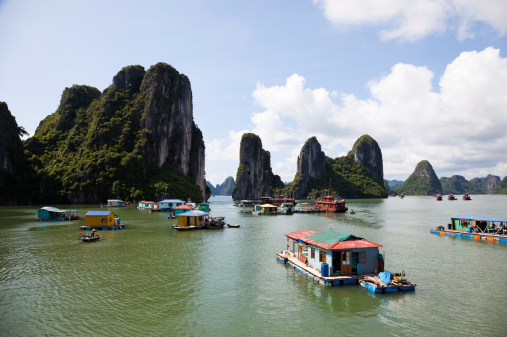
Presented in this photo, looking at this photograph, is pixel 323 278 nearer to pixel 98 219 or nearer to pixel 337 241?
pixel 337 241

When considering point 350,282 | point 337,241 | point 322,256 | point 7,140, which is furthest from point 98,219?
point 7,140

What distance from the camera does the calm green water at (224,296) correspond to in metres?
16.2

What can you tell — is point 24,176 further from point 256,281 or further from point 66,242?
point 256,281

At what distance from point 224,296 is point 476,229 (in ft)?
141

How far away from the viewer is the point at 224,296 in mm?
20547

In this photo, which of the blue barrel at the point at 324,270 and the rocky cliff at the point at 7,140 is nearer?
the blue barrel at the point at 324,270

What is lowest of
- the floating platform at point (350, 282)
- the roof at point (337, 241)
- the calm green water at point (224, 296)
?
the calm green water at point (224, 296)

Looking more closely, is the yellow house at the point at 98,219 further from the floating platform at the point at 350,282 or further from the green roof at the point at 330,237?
the floating platform at the point at 350,282

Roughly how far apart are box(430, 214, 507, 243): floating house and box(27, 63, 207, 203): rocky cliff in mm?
98481

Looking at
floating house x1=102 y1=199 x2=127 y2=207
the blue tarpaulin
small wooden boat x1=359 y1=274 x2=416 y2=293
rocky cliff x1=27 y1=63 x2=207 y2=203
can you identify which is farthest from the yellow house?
rocky cliff x1=27 y1=63 x2=207 y2=203

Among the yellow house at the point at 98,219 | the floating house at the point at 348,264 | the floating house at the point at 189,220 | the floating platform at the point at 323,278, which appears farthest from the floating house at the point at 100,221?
the floating house at the point at 348,264

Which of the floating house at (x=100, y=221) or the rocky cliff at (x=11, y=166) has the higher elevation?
the rocky cliff at (x=11, y=166)

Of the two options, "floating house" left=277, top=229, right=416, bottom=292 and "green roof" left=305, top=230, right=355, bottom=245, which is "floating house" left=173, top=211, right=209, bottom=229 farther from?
→ "floating house" left=277, top=229, right=416, bottom=292

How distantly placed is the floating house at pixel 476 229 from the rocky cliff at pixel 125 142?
9848 centimetres
